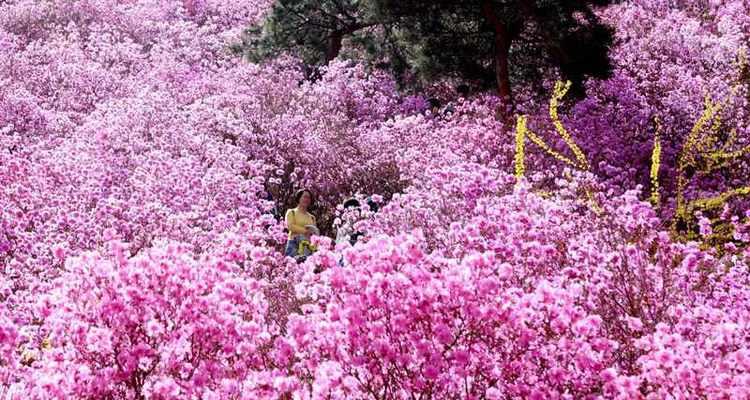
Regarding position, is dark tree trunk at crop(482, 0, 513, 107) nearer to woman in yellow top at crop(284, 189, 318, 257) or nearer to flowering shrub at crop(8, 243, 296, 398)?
woman in yellow top at crop(284, 189, 318, 257)

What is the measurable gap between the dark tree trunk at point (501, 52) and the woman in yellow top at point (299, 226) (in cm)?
567

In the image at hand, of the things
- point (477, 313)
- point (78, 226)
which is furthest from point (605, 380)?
point (78, 226)

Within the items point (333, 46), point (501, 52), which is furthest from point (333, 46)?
point (501, 52)

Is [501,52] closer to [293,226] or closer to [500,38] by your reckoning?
[500,38]

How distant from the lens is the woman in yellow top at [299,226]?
9922 millimetres

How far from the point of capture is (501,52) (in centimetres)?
1437

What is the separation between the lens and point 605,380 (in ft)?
11.8

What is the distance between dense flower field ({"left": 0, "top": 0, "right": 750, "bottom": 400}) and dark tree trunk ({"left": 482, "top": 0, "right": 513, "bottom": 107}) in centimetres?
53

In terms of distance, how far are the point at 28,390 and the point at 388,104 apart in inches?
528

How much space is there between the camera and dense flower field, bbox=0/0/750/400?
3662mm

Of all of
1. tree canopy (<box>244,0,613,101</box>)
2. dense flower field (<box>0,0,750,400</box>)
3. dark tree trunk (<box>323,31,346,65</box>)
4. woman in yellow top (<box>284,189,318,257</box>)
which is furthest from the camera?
dark tree trunk (<box>323,31,346,65</box>)

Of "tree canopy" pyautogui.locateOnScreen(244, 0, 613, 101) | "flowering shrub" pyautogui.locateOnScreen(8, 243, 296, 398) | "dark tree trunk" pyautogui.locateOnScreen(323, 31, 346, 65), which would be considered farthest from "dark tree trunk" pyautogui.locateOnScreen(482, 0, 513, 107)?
"flowering shrub" pyautogui.locateOnScreen(8, 243, 296, 398)

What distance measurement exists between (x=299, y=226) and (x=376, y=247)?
6223mm

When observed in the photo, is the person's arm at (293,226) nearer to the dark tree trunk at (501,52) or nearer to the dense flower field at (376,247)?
the dense flower field at (376,247)
